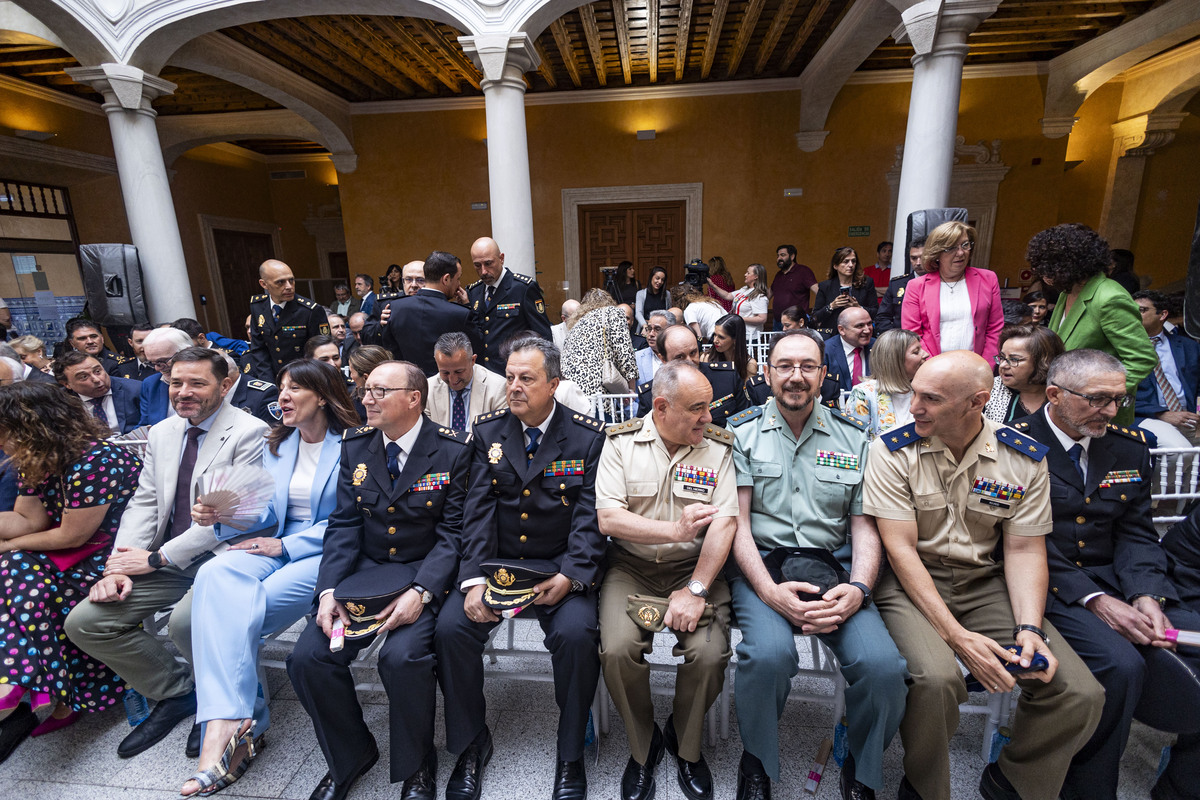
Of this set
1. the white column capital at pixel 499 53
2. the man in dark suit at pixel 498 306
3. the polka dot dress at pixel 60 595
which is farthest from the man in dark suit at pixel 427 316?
the white column capital at pixel 499 53

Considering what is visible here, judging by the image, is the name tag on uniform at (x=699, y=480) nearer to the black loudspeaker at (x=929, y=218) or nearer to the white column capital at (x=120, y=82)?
the black loudspeaker at (x=929, y=218)

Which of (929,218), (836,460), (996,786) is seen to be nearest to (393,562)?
(836,460)

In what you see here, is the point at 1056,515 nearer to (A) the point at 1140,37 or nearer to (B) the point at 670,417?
(B) the point at 670,417

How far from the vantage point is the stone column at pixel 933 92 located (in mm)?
4531

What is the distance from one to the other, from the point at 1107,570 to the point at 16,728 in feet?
14.2

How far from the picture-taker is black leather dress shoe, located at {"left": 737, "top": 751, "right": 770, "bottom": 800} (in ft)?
6.10

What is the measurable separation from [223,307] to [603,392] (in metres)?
10.6

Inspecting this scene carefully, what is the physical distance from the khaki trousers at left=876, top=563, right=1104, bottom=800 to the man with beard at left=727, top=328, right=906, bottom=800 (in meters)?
0.07

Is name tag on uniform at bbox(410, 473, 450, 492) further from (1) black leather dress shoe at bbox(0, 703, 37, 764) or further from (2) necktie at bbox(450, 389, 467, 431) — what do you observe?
(1) black leather dress shoe at bbox(0, 703, 37, 764)

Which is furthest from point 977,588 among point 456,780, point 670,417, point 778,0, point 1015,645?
point 778,0

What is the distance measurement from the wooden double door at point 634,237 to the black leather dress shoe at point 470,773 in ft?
27.4

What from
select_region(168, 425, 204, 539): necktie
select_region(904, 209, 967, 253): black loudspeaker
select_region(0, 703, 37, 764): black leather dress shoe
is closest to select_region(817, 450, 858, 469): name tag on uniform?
select_region(168, 425, 204, 539): necktie

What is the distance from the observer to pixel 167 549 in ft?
7.26

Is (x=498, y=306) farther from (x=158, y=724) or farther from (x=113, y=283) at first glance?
(x=113, y=283)
